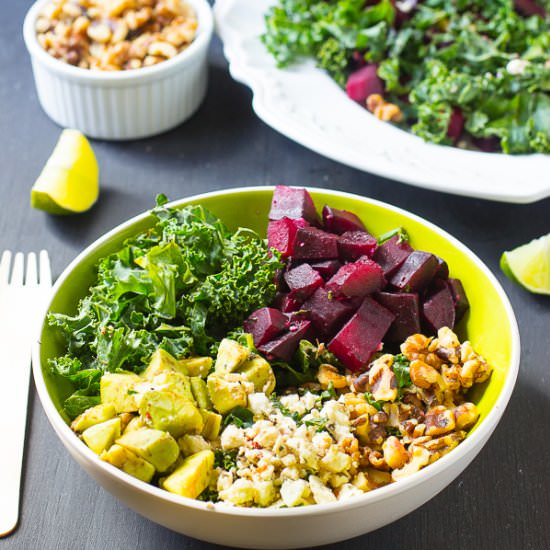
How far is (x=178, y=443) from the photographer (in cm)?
150

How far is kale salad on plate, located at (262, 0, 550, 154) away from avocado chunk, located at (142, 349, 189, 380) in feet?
4.27

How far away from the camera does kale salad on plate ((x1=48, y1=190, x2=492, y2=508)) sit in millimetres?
1483

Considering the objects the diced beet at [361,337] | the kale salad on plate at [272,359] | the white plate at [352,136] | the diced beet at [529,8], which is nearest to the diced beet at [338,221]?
the kale salad on plate at [272,359]

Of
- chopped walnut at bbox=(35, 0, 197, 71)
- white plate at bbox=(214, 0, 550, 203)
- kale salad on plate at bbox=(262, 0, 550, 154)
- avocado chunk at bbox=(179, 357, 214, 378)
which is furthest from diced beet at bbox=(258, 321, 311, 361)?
chopped walnut at bbox=(35, 0, 197, 71)

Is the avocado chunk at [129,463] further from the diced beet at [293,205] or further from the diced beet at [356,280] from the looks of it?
the diced beet at [293,205]

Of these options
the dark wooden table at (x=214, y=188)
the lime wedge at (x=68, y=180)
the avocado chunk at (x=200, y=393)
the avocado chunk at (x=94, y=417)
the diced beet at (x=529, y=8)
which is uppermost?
the diced beet at (x=529, y=8)

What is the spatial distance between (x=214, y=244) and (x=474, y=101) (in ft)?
4.05

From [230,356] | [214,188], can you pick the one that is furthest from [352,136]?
[230,356]

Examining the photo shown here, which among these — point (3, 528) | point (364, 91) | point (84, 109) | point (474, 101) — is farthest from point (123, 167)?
point (3, 528)

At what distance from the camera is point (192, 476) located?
4.66 feet

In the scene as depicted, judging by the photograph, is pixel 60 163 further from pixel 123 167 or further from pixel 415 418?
pixel 415 418

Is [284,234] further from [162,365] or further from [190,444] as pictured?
[190,444]

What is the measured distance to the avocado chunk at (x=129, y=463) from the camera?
144cm

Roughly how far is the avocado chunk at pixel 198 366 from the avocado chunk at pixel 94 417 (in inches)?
7.0
